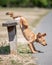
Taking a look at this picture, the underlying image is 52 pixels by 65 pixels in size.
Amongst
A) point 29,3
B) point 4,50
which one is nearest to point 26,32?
point 4,50

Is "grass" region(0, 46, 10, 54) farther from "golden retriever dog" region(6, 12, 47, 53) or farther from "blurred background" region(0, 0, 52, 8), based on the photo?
"blurred background" region(0, 0, 52, 8)

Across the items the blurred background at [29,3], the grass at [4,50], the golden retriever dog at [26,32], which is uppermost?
the golden retriever dog at [26,32]

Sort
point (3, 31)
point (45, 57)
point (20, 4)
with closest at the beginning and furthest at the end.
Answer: point (45, 57) < point (3, 31) < point (20, 4)

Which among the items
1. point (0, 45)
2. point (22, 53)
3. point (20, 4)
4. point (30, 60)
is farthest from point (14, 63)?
point (20, 4)

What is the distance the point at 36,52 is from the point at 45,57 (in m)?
0.72

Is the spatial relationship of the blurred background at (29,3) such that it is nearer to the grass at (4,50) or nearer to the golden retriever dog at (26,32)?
the grass at (4,50)

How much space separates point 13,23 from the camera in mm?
10047

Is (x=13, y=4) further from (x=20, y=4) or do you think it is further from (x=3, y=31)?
(x=3, y=31)

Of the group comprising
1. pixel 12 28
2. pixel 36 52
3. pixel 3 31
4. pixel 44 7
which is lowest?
pixel 44 7

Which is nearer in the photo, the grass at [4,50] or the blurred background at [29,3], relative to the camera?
the grass at [4,50]

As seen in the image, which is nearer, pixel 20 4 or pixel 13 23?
pixel 13 23

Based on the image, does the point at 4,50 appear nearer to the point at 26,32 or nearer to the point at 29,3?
the point at 26,32

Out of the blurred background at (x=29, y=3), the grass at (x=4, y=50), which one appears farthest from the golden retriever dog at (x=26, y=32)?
the blurred background at (x=29, y=3)

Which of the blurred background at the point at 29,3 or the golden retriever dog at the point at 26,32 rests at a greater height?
the golden retriever dog at the point at 26,32
